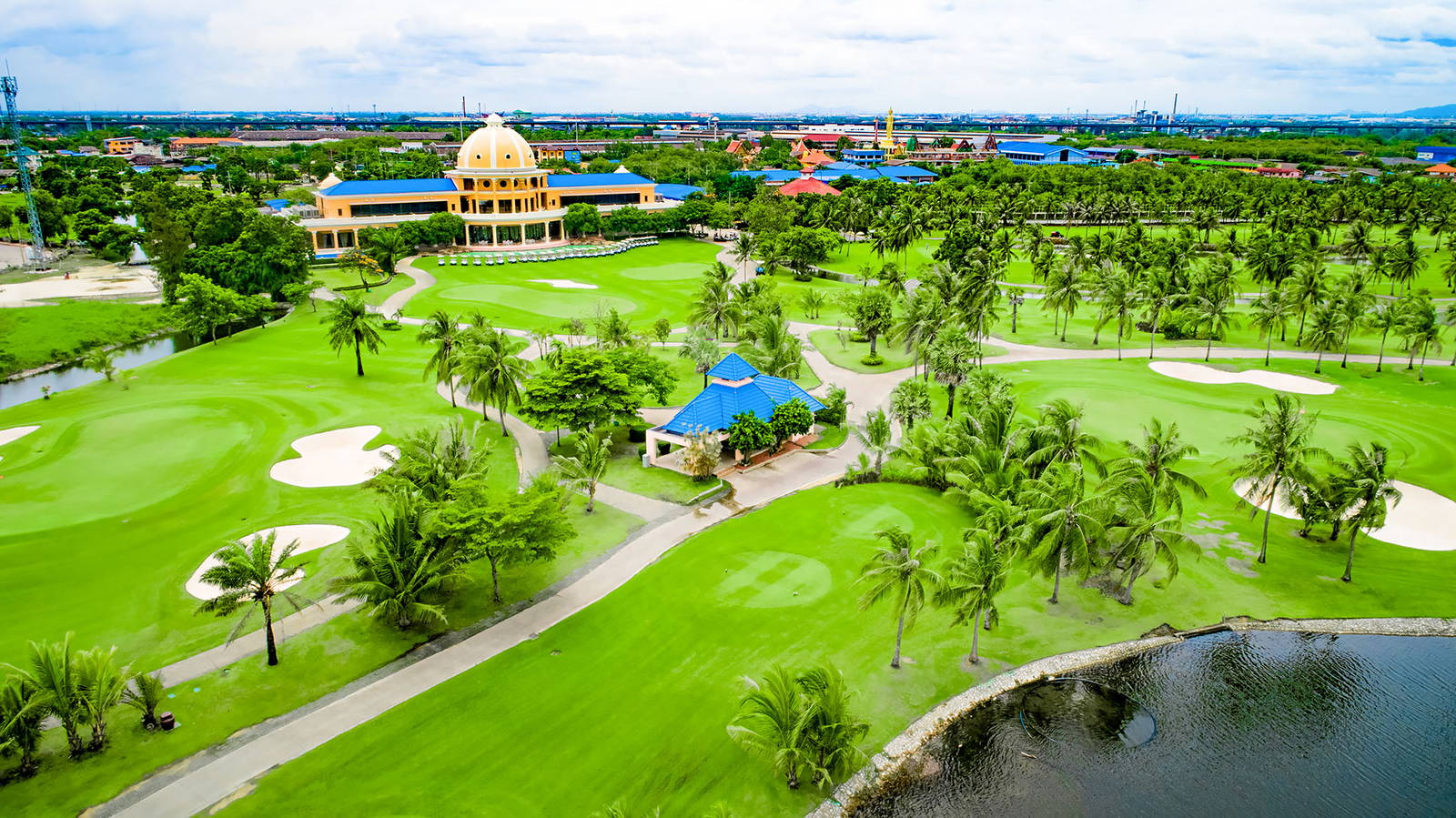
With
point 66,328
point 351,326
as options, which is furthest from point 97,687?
point 66,328

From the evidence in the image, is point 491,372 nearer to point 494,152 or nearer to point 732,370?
point 732,370

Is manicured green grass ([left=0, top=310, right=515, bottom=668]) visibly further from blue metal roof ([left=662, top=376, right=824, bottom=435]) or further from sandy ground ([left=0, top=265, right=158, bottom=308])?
sandy ground ([left=0, top=265, right=158, bottom=308])

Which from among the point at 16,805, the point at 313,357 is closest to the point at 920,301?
the point at 313,357

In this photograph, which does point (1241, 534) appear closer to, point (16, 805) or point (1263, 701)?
point (1263, 701)

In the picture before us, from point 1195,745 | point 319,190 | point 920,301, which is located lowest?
point 1195,745

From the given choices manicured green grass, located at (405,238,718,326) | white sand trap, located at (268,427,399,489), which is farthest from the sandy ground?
white sand trap, located at (268,427,399,489)
